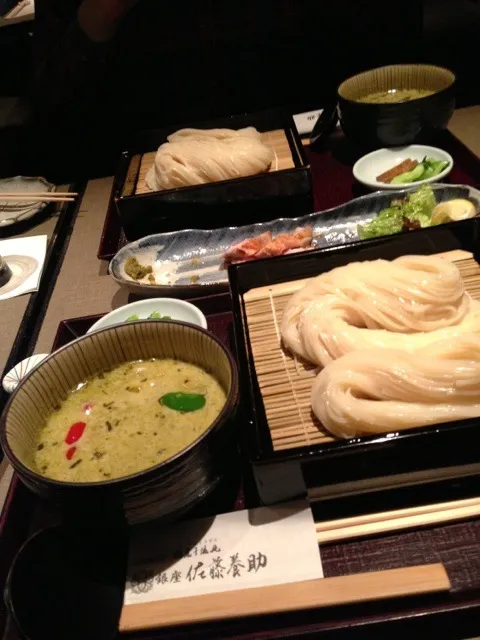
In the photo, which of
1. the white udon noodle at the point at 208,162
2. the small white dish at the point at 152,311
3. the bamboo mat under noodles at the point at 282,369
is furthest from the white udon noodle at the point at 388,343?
the white udon noodle at the point at 208,162

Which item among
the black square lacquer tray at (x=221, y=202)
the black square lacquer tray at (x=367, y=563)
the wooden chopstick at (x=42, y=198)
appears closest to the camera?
the black square lacquer tray at (x=367, y=563)

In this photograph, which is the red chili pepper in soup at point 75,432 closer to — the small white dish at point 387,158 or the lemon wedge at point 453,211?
the lemon wedge at point 453,211

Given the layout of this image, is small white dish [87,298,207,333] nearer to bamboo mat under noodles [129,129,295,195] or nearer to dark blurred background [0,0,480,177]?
bamboo mat under noodles [129,129,295,195]

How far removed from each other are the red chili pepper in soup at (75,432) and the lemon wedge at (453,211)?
→ 1.42 metres

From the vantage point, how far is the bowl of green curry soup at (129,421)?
103 centimetres

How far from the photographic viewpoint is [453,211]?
1971 mm

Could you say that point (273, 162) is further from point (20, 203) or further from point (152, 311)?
point (20, 203)

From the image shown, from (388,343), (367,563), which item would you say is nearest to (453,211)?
(388,343)

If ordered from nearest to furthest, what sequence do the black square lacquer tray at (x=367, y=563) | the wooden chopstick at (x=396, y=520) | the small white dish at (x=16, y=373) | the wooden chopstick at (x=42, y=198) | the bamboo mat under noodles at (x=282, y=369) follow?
the black square lacquer tray at (x=367, y=563), the wooden chopstick at (x=396, y=520), the bamboo mat under noodles at (x=282, y=369), the small white dish at (x=16, y=373), the wooden chopstick at (x=42, y=198)

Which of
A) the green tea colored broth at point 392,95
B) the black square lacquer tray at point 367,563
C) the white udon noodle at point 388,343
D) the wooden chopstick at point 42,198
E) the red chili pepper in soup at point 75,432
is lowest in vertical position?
the black square lacquer tray at point 367,563

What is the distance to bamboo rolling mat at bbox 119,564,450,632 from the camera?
980 millimetres

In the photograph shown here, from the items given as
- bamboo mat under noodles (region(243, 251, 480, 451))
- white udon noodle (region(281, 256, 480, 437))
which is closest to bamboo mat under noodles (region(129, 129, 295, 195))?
bamboo mat under noodles (region(243, 251, 480, 451))

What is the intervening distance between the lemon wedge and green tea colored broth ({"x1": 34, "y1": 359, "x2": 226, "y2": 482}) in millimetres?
1162

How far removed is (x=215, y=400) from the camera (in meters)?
1.25
